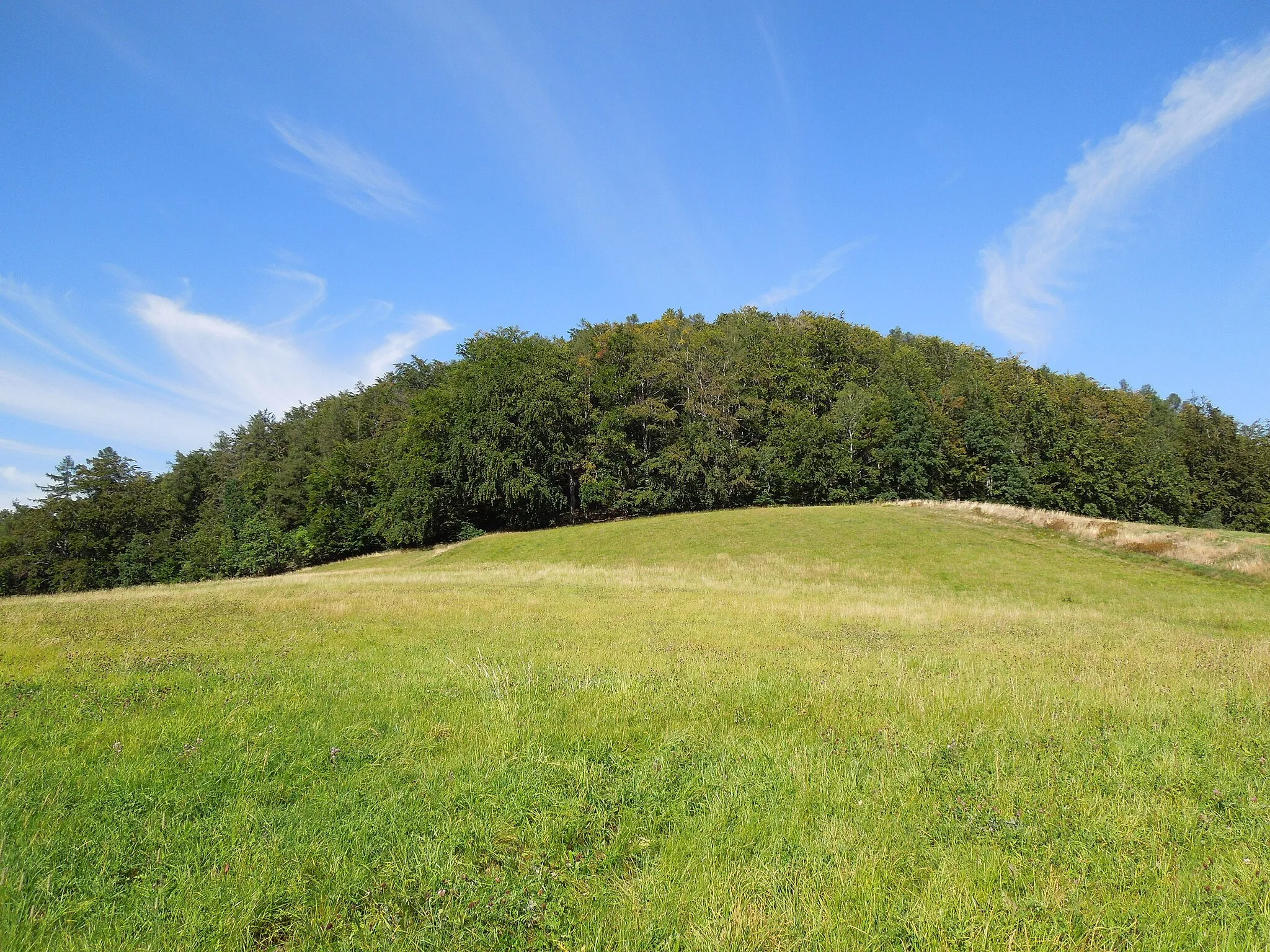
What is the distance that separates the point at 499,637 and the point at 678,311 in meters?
78.9

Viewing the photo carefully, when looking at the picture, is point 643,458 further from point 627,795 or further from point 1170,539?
point 627,795

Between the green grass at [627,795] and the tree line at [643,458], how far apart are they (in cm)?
5398

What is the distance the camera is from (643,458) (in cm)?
7081

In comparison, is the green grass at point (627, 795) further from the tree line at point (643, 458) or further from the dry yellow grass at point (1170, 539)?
the tree line at point (643, 458)

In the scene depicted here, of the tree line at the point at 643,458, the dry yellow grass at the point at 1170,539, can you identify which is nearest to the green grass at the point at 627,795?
the dry yellow grass at the point at 1170,539

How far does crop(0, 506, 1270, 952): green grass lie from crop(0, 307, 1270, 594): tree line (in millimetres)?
53981

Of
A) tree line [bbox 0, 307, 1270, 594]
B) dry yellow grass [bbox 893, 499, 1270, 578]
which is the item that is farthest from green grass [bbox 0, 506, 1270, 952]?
tree line [bbox 0, 307, 1270, 594]

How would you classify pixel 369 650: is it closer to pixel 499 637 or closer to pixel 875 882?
pixel 499 637

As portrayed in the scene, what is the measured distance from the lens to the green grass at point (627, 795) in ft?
12.2

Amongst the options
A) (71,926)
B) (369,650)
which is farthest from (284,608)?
(71,926)

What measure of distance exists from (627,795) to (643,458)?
2586 inches

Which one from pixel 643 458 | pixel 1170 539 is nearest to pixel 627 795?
pixel 1170 539

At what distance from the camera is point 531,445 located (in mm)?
64812

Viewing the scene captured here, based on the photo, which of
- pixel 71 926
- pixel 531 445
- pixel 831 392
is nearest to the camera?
pixel 71 926
